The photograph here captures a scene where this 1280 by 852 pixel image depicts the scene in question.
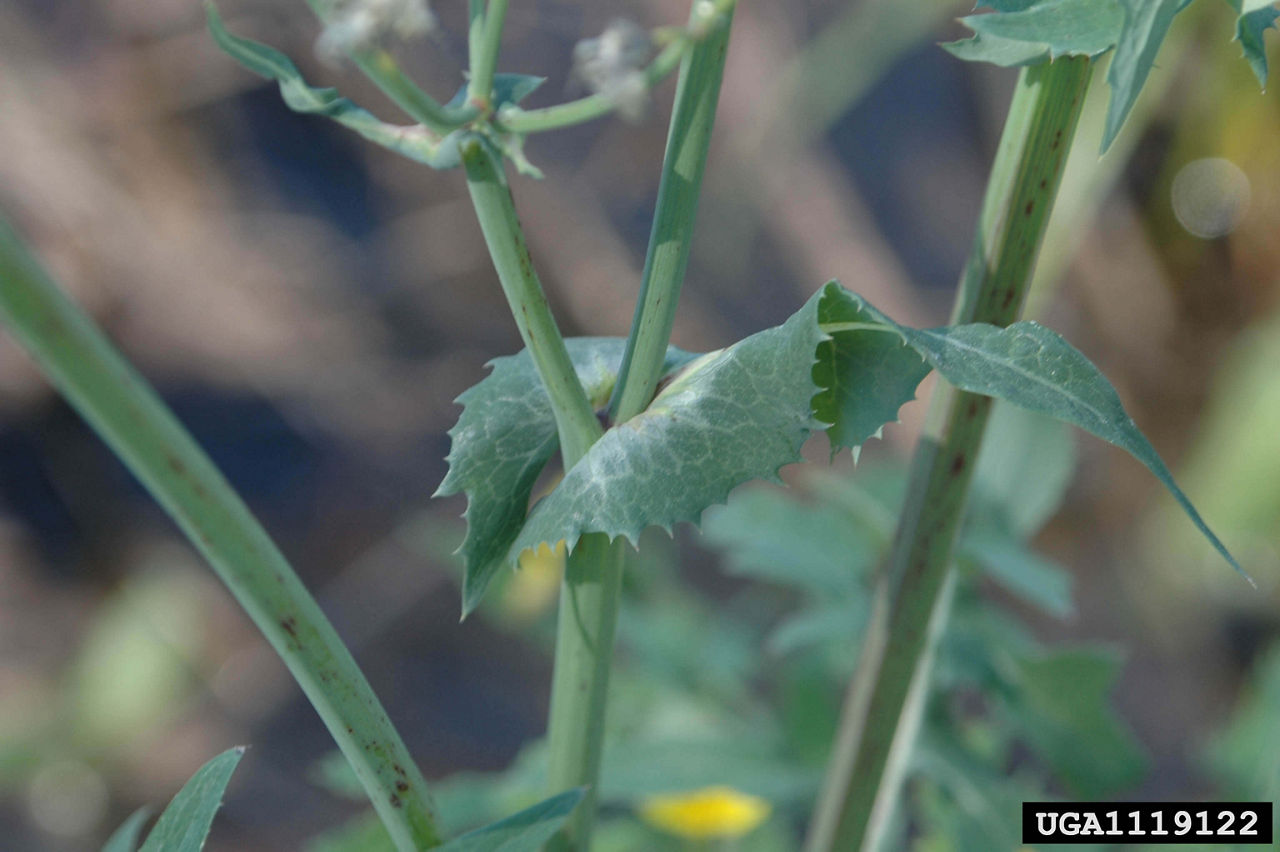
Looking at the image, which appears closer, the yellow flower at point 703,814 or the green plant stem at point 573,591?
the green plant stem at point 573,591

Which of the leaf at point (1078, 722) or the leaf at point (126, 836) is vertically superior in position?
the leaf at point (1078, 722)

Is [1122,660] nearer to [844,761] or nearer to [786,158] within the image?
[844,761]

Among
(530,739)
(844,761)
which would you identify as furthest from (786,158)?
(844,761)

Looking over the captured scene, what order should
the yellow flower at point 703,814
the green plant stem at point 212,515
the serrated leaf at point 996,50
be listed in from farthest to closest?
1. the yellow flower at point 703,814
2. the serrated leaf at point 996,50
3. the green plant stem at point 212,515

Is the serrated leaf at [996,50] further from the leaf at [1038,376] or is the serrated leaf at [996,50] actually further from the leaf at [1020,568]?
the leaf at [1020,568]

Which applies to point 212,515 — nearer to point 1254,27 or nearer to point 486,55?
point 486,55

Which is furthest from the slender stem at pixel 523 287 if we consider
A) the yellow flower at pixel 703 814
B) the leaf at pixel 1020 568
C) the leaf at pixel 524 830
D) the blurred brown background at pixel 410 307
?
the blurred brown background at pixel 410 307

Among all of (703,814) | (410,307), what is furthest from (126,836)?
(410,307)

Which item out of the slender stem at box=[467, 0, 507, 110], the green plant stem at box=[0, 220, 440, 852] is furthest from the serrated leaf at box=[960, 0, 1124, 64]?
the green plant stem at box=[0, 220, 440, 852]
